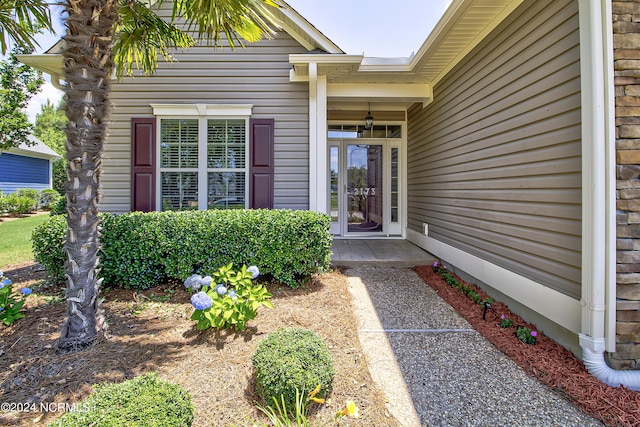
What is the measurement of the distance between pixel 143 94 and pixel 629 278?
6.27m

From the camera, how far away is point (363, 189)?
7.33m

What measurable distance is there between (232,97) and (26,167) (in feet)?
57.3

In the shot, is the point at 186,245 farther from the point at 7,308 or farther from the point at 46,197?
the point at 46,197

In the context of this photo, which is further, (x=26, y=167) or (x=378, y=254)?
(x=26, y=167)

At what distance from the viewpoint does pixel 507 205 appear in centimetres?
337

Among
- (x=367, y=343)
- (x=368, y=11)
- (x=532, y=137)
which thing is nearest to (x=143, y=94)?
(x=368, y=11)

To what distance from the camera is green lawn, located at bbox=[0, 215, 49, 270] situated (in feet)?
18.7

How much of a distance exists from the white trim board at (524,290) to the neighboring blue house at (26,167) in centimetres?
1701

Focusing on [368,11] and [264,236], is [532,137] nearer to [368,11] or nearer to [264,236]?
[264,236]

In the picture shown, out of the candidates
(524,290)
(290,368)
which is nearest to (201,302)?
(290,368)

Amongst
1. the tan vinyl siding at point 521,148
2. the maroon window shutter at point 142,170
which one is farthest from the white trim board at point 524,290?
the maroon window shutter at point 142,170

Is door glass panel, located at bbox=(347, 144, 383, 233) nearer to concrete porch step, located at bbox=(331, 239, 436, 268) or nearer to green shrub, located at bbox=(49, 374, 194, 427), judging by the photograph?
concrete porch step, located at bbox=(331, 239, 436, 268)

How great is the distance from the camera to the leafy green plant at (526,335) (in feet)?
8.93

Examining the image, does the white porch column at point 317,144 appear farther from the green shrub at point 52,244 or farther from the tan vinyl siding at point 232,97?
the green shrub at point 52,244
